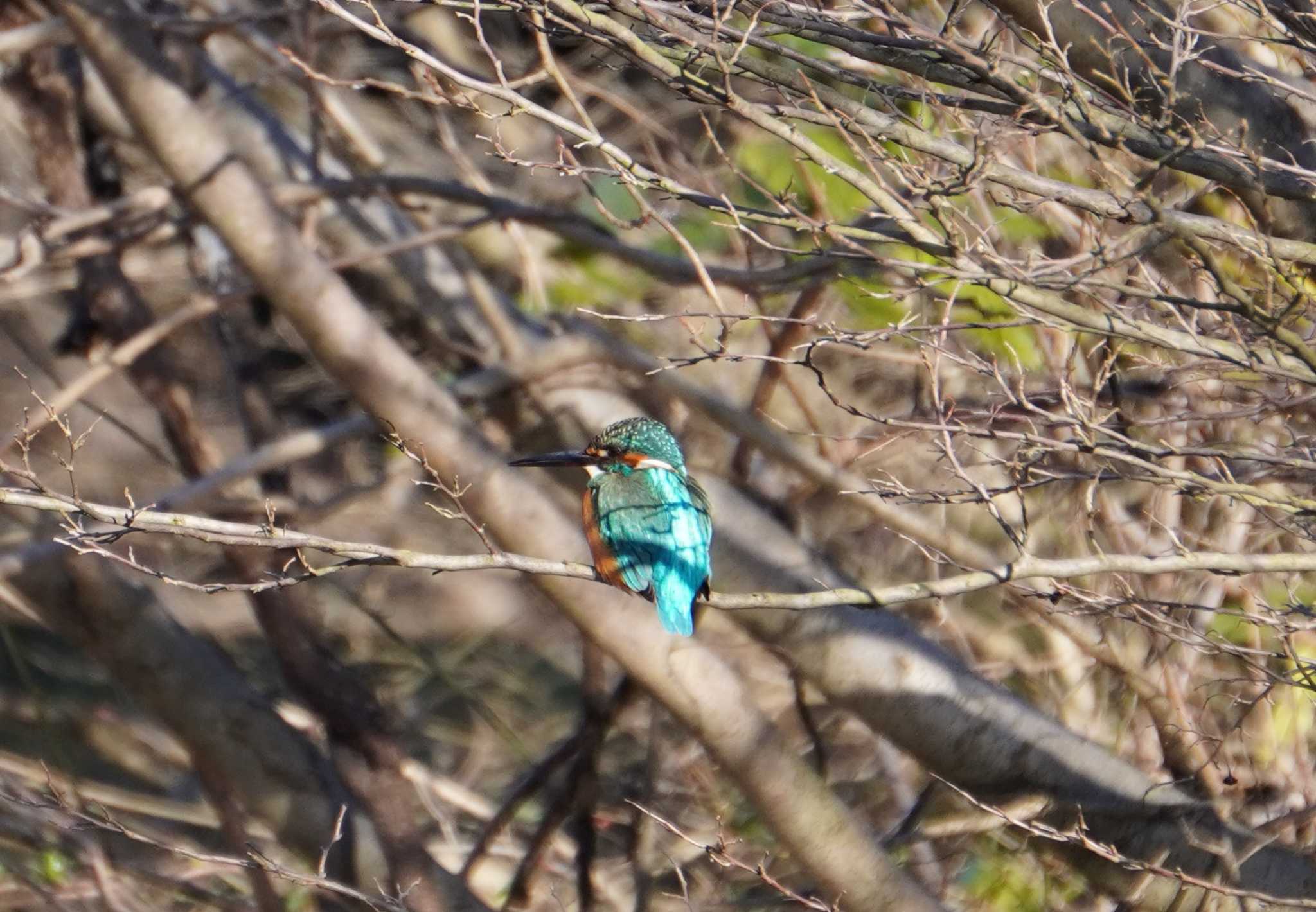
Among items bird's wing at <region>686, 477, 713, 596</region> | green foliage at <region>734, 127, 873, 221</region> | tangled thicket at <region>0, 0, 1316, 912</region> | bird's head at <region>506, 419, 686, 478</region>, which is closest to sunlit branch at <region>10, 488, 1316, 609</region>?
tangled thicket at <region>0, 0, 1316, 912</region>

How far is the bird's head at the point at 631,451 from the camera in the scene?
10.2 feet

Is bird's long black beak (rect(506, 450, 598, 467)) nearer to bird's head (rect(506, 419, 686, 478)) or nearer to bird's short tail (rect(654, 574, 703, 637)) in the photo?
bird's head (rect(506, 419, 686, 478))

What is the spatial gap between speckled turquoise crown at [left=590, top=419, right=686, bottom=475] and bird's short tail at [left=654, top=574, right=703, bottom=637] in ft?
1.23

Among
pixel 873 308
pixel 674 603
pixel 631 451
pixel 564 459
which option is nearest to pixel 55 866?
pixel 564 459

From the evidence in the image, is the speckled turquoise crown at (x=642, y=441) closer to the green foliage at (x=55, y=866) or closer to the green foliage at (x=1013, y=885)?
the green foliage at (x=1013, y=885)

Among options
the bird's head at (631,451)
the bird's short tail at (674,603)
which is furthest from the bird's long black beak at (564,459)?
the bird's short tail at (674,603)

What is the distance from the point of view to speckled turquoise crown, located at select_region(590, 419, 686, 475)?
3.10 metres

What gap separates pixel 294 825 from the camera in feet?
13.3

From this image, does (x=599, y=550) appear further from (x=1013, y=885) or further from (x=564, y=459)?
(x=1013, y=885)

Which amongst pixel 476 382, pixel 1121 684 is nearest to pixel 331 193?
pixel 476 382

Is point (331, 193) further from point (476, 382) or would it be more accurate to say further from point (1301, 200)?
point (1301, 200)

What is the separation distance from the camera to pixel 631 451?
3.11m

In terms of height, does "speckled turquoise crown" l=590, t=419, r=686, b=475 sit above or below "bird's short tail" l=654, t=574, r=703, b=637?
above

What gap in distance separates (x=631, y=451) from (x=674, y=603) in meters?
0.45
